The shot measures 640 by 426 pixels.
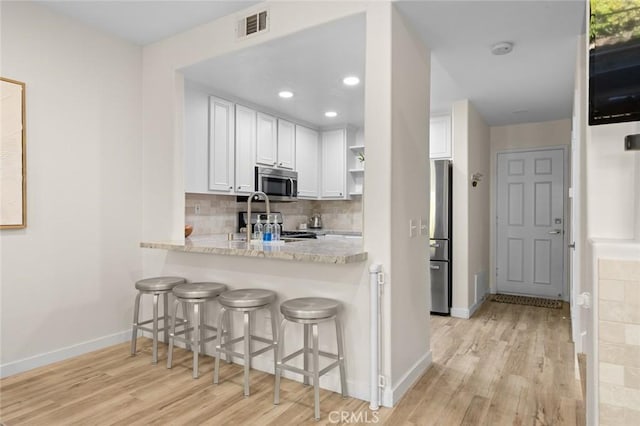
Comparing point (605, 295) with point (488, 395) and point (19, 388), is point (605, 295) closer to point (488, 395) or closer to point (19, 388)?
point (488, 395)

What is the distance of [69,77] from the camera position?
302cm

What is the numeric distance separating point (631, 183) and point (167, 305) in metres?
3.14

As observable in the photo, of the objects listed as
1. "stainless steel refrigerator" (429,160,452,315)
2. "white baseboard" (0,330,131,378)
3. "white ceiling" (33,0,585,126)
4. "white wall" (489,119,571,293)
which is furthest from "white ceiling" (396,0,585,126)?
"white baseboard" (0,330,131,378)

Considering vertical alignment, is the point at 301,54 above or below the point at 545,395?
above

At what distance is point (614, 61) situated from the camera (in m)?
1.41

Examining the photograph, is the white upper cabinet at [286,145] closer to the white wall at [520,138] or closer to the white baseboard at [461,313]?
the white baseboard at [461,313]

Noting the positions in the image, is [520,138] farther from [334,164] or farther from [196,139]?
[196,139]

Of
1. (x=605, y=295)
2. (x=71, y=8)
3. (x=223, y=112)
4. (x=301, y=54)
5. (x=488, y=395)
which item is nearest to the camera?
(x=605, y=295)

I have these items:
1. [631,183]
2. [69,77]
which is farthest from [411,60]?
[69,77]

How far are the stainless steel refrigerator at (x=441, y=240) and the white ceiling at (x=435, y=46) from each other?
0.86 metres

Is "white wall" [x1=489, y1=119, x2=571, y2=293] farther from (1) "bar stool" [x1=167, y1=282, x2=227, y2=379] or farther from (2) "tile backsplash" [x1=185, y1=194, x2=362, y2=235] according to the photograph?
(1) "bar stool" [x1=167, y1=282, x2=227, y2=379]

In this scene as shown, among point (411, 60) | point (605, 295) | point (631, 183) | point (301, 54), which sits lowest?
point (605, 295)

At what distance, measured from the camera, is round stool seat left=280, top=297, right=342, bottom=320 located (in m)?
2.24

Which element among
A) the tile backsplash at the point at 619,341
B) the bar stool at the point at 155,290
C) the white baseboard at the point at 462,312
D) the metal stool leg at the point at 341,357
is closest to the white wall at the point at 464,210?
the white baseboard at the point at 462,312
